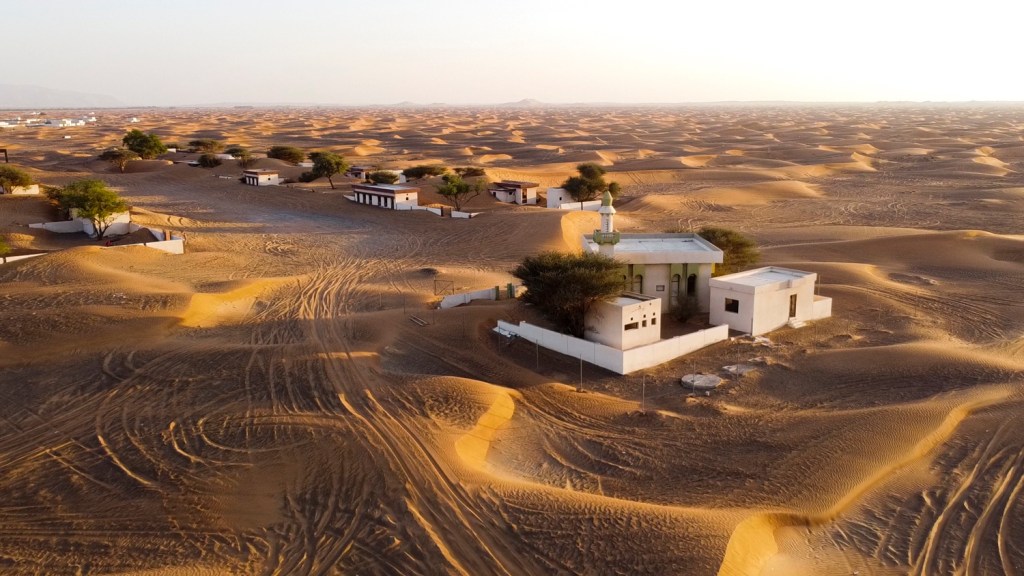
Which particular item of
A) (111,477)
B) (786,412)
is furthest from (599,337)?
(111,477)

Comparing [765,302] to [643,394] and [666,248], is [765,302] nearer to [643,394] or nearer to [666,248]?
[666,248]

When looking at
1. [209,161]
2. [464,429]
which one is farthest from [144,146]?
[464,429]

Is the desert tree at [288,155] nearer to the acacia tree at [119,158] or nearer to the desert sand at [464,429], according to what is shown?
the acacia tree at [119,158]

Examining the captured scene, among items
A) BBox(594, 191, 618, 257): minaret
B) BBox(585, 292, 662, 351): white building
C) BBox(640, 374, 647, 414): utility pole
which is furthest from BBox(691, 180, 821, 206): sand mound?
BBox(640, 374, 647, 414): utility pole

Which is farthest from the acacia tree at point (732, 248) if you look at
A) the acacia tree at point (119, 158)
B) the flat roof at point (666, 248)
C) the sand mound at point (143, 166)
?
the acacia tree at point (119, 158)

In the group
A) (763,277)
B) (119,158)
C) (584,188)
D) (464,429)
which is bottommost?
(464,429)

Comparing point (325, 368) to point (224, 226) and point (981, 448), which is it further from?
point (224, 226)
